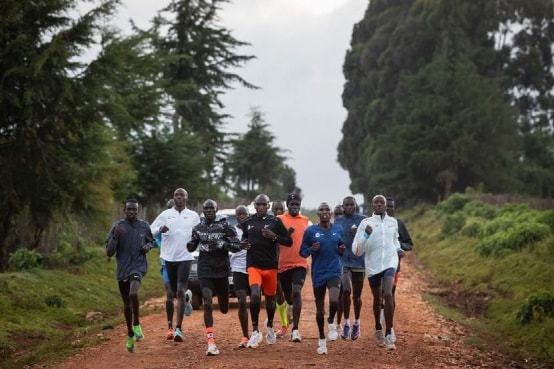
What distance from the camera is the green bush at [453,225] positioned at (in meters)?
35.9

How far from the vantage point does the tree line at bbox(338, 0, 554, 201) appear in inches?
2090

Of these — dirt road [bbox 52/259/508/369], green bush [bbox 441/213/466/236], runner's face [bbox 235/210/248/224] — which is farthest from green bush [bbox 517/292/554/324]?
green bush [bbox 441/213/466/236]

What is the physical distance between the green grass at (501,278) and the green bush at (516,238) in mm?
56

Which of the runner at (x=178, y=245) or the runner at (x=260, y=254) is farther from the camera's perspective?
the runner at (x=178, y=245)

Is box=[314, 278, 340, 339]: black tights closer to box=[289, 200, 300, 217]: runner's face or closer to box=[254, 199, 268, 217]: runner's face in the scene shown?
box=[289, 200, 300, 217]: runner's face

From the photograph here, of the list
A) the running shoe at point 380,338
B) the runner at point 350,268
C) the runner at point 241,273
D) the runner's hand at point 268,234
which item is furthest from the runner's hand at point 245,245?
the running shoe at point 380,338

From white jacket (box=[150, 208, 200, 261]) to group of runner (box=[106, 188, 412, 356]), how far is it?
16mm

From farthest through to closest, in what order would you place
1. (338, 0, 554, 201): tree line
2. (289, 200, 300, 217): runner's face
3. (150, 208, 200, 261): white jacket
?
(338, 0, 554, 201): tree line, (150, 208, 200, 261): white jacket, (289, 200, 300, 217): runner's face

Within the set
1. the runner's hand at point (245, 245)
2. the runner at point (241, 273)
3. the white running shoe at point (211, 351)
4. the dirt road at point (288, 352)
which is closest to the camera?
the dirt road at point (288, 352)

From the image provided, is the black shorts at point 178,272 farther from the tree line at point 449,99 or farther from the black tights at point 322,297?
the tree line at point 449,99

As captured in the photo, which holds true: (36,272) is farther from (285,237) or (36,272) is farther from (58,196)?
(285,237)

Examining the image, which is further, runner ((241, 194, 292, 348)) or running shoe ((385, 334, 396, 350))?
running shoe ((385, 334, 396, 350))

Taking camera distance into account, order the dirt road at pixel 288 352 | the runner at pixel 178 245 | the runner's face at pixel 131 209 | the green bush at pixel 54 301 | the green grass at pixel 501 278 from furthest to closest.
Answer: the green bush at pixel 54 301, the green grass at pixel 501 278, the runner at pixel 178 245, the runner's face at pixel 131 209, the dirt road at pixel 288 352

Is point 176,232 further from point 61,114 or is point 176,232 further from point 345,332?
point 61,114
